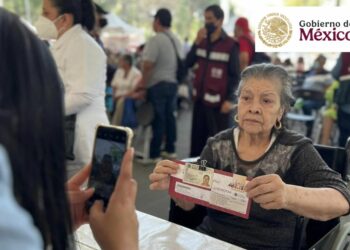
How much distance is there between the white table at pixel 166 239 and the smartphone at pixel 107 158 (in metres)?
0.43

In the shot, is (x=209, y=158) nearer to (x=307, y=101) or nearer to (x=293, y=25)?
(x=293, y=25)

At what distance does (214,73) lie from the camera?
3510 millimetres

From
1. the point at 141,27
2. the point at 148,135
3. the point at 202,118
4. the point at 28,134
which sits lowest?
the point at 148,135

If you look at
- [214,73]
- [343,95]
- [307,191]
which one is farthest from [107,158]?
[343,95]

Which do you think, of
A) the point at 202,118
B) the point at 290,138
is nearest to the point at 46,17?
the point at 290,138

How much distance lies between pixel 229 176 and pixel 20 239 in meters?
0.84

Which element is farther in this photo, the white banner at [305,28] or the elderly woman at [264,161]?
the white banner at [305,28]

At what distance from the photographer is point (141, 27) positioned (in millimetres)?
9648

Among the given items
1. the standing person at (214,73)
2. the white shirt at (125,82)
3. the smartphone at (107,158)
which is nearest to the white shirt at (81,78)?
the smartphone at (107,158)

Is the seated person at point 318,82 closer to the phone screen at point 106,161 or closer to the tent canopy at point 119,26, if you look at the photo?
the phone screen at point 106,161

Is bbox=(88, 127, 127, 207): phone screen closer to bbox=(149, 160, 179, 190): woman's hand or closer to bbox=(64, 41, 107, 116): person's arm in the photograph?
bbox=(149, 160, 179, 190): woman's hand

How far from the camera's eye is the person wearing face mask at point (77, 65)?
1.84m

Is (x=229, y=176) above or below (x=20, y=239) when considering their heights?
below

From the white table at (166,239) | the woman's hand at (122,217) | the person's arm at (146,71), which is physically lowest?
the white table at (166,239)
